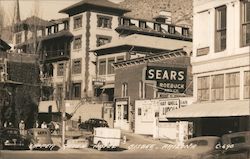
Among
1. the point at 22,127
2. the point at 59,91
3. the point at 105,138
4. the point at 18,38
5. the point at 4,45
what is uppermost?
the point at 18,38

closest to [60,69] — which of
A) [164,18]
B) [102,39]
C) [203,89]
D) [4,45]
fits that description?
[102,39]

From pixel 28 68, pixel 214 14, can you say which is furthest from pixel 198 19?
pixel 28 68

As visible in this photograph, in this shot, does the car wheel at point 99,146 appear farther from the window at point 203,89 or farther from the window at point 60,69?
the window at point 203,89

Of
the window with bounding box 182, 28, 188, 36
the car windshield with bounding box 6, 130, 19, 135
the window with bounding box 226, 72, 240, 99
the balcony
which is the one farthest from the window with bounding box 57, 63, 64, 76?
the window with bounding box 226, 72, 240, 99

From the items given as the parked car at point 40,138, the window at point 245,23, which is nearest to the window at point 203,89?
the window at point 245,23

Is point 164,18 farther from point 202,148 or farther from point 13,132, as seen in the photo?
point 13,132

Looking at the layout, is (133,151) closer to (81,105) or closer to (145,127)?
(145,127)
